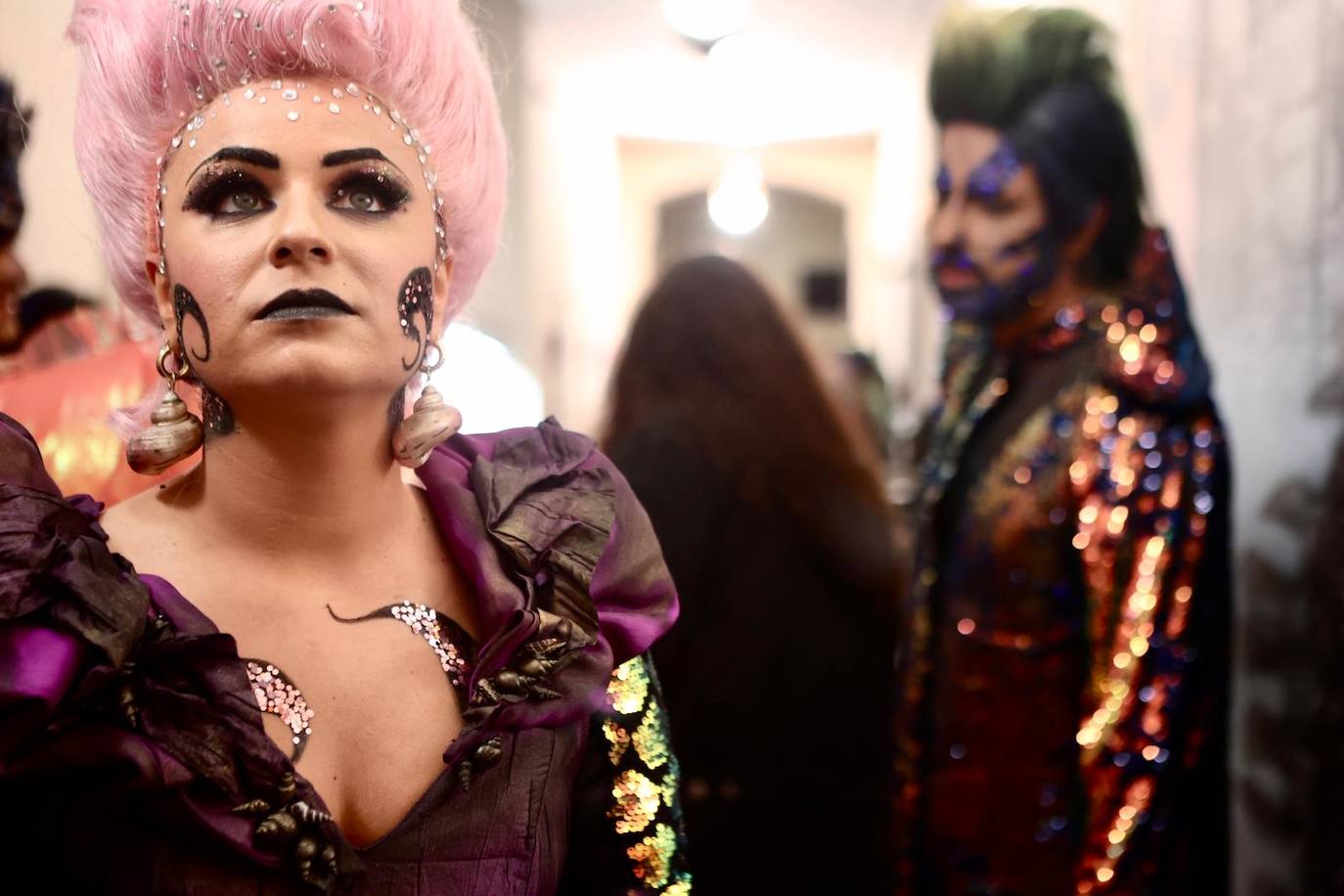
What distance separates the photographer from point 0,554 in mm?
663

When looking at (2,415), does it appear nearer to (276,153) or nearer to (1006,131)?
(276,153)

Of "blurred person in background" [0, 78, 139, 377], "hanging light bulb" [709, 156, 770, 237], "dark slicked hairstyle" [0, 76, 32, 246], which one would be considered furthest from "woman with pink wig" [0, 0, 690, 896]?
"hanging light bulb" [709, 156, 770, 237]

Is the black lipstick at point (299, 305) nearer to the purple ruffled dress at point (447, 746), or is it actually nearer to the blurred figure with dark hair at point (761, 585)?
the purple ruffled dress at point (447, 746)

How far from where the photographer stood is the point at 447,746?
804mm

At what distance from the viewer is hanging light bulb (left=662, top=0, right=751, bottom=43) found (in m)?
3.40

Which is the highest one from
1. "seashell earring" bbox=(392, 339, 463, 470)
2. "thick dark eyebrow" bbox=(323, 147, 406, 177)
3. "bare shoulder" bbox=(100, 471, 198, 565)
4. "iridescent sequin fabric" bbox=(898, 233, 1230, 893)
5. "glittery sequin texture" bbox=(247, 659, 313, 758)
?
"thick dark eyebrow" bbox=(323, 147, 406, 177)

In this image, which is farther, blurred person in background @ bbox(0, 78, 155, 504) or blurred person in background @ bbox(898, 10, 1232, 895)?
blurred person in background @ bbox(898, 10, 1232, 895)

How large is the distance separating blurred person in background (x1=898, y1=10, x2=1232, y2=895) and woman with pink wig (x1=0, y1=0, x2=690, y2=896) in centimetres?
81

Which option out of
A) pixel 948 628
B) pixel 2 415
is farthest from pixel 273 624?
pixel 948 628

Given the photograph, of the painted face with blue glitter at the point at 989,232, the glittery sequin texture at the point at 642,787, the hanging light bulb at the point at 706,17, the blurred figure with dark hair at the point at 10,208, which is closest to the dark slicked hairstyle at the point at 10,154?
the blurred figure with dark hair at the point at 10,208

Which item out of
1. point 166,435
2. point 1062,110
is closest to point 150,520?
point 166,435

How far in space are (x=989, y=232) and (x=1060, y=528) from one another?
0.44 metres

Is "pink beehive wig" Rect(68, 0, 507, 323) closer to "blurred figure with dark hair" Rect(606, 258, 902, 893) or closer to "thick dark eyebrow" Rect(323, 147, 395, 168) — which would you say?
"thick dark eyebrow" Rect(323, 147, 395, 168)

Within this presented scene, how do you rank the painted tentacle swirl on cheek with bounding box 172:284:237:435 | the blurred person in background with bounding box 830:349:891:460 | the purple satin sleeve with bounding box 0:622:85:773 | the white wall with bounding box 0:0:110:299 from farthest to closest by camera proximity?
the blurred person in background with bounding box 830:349:891:460
the white wall with bounding box 0:0:110:299
the painted tentacle swirl on cheek with bounding box 172:284:237:435
the purple satin sleeve with bounding box 0:622:85:773
